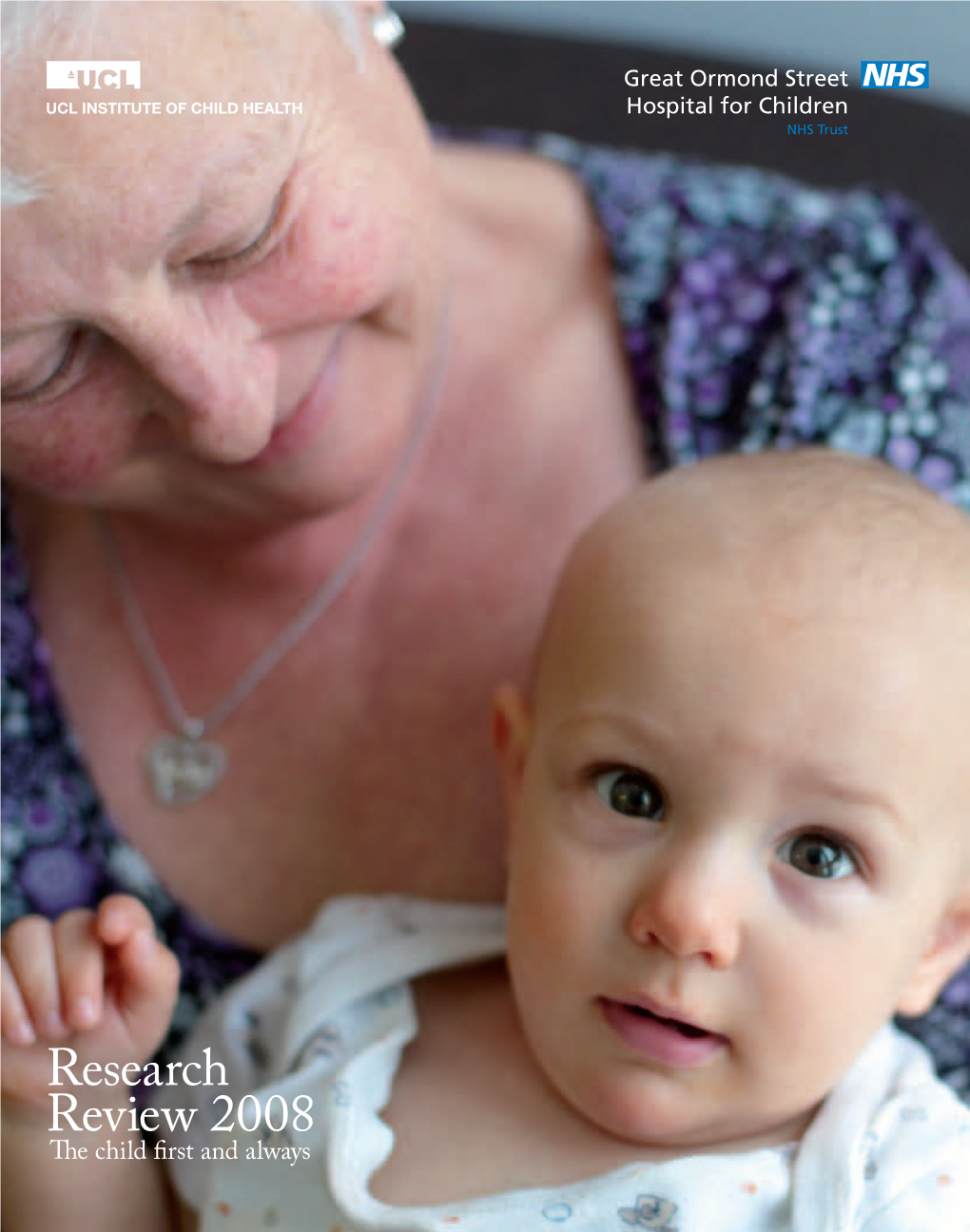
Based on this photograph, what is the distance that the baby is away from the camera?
103 centimetres

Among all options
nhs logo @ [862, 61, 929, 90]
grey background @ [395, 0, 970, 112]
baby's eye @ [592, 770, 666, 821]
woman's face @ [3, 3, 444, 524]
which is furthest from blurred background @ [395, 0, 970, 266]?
baby's eye @ [592, 770, 666, 821]

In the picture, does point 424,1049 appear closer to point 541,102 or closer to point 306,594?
point 306,594

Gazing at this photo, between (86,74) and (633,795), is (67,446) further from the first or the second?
(633,795)

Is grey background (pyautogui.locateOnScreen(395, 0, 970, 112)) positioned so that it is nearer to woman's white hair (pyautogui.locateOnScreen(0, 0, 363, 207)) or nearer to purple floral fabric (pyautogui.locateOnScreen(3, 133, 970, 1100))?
purple floral fabric (pyautogui.locateOnScreen(3, 133, 970, 1100))

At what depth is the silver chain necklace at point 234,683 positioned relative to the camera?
143 cm

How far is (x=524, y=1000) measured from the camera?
1127mm

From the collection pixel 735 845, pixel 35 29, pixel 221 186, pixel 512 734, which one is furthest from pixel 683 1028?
pixel 35 29

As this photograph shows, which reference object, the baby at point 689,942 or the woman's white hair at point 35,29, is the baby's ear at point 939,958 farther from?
the woman's white hair at point 35,29

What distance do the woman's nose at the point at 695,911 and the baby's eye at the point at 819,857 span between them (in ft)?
0.16

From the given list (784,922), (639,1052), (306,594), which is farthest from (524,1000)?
(306,594)

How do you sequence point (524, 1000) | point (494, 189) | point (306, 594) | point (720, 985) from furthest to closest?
point (494, 189)
point (306, 594)
point (524, 1000)
point (720, 985)

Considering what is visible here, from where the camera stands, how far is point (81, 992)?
1143 mm

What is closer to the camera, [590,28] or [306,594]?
[306,594]

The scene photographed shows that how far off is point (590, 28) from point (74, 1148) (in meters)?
1.70
